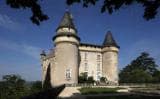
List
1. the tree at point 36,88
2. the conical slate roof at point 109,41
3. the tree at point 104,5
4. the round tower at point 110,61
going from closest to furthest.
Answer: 1. the tree at point 104,5
2. the tree at point 36,88
3. the round tower at point 110,61
4. the conical slate roof at point 109,41

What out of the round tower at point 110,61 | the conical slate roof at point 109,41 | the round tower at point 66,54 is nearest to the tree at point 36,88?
the round tower at point 66,54

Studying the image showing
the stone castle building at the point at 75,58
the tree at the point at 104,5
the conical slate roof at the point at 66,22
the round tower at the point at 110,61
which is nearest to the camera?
the tree at the point at 104,5

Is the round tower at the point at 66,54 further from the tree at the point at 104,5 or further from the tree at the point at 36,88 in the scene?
the tree at the point at 104,5

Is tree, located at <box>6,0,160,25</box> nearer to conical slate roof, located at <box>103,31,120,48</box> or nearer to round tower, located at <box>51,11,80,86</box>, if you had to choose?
round tower, located at <box>51,11,80,86</box>

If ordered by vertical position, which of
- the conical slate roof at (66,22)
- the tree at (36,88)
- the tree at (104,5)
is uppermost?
the conical slate roof at (66,22)

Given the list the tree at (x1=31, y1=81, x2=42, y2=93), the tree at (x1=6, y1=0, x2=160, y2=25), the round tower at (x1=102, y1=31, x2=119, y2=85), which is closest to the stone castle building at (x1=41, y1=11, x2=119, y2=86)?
the round tower at (x1=102, y1=31, x2=119, y2=85)

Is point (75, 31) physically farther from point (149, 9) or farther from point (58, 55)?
point (149, 9)

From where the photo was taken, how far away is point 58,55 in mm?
34781

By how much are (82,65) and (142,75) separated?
1994 cm

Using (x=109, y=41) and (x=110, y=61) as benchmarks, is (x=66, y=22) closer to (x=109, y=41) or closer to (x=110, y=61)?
(x=109, y=41)

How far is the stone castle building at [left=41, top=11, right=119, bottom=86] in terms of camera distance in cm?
3409

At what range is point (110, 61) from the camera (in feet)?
138

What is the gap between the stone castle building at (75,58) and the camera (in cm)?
3409

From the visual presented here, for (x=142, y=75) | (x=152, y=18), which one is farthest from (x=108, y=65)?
(x=152, y=18)
